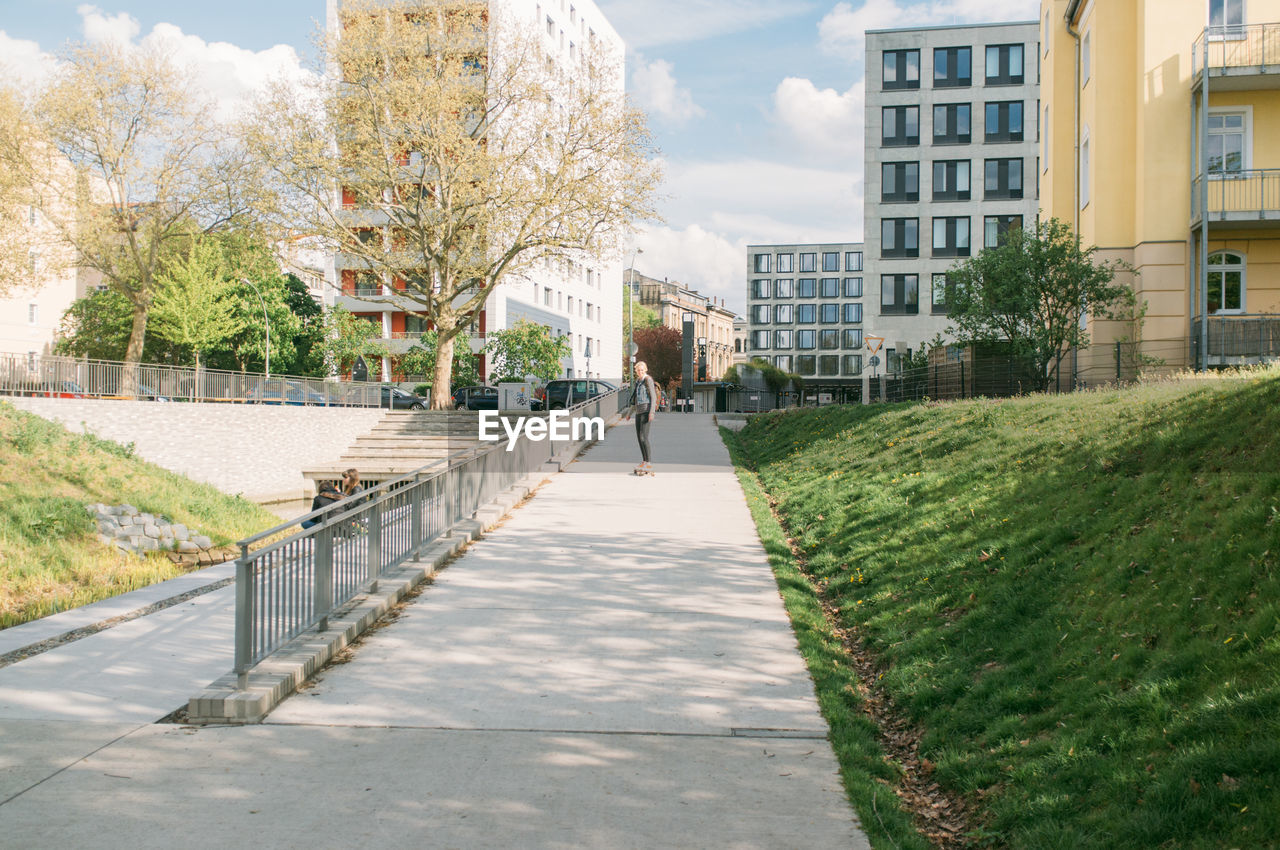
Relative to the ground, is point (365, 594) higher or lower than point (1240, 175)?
lower

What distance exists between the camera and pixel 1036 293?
19875 millimetres

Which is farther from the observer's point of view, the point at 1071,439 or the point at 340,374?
the point at 340,374

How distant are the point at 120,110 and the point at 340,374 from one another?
64.0 ft

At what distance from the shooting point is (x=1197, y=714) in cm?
435

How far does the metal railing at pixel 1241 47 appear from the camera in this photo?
2067cm

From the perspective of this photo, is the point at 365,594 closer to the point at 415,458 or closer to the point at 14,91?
the point at 415,458

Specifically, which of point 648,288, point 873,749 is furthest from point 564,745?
point 648,288

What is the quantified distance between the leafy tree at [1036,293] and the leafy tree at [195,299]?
32.3m

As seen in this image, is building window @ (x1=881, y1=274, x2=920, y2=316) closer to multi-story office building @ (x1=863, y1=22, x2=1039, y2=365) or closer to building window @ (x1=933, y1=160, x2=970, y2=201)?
multi-story office building @ (x1=863, y1=22, x2=1039, y2=365)

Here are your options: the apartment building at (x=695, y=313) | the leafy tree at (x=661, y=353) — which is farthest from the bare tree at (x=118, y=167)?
the apartment building at (x=695, y=313)

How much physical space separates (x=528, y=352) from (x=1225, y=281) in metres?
33.2

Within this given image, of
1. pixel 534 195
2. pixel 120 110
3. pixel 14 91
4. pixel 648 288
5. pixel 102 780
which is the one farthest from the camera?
pixel 648 288

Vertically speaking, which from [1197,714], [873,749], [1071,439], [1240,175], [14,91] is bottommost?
[873,749]

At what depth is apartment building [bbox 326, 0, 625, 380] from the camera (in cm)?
5675
